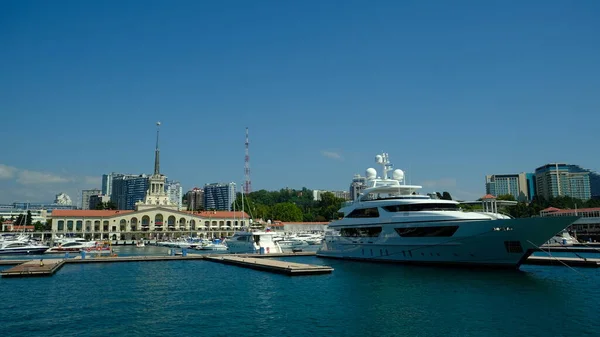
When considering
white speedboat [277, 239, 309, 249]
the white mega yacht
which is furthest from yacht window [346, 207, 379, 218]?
white speedboat [277, 239, 309, 249]

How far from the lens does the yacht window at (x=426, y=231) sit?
3634 centimetres

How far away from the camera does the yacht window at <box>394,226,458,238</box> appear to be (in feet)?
119

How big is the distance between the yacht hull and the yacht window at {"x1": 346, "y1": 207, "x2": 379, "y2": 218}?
191 centimetres

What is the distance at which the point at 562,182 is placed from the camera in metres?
182

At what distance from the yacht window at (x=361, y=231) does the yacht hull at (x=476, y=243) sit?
685 millimetres

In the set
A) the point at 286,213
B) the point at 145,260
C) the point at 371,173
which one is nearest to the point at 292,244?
the point at 371,173

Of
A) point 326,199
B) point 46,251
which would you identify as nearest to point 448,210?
point 46,251

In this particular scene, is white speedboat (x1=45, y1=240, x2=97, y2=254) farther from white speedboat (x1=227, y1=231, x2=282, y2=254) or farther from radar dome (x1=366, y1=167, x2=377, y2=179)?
radar dome (x1=366, y1=167, x2=377, y2=179)

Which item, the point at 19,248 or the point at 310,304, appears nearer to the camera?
the point at 310,304

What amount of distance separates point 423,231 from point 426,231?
0.95 ft

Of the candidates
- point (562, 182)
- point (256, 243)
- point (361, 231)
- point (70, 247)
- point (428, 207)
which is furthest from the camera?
point (562, 182)

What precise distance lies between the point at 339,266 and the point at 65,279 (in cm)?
2221

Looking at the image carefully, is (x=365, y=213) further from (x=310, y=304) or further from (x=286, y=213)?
(x=286, y=213)

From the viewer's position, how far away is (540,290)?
26.6 metres
